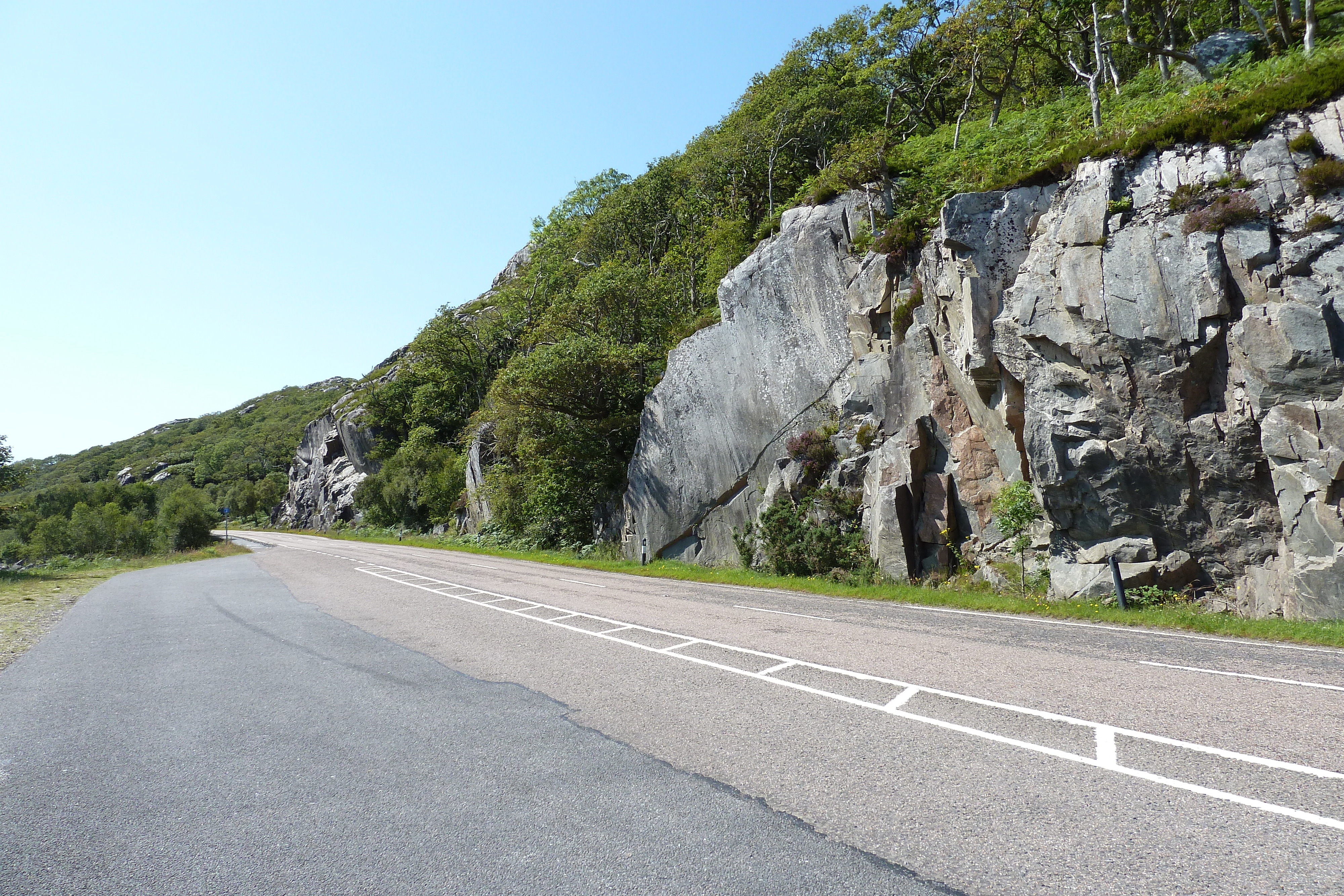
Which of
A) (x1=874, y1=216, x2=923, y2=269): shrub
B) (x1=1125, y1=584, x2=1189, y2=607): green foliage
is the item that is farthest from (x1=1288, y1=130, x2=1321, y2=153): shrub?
(x1=1125, y1=584, x2=1189, y2=607): green foliage

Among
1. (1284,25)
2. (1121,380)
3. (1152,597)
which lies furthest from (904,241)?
(1284,25)

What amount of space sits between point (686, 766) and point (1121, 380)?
12586 millimetres

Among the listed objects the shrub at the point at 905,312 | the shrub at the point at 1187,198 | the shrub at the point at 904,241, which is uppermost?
the shrub at the point at 904,241

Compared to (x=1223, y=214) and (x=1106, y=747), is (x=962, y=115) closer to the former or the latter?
(x=1223, y=214)

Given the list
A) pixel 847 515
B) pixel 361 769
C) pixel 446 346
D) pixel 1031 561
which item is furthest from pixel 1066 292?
pixel 446 346

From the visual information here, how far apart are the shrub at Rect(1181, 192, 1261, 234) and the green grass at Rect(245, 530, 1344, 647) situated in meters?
6.95

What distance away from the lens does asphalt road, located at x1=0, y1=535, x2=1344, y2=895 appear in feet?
11.5

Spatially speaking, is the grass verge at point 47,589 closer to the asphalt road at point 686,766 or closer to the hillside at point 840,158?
the asphalt road at point 686,766

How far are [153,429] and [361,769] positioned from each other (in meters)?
229

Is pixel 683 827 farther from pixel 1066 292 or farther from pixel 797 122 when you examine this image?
pixel 797 122

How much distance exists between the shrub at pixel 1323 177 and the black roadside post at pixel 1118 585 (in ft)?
23.4

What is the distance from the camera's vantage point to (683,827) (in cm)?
395

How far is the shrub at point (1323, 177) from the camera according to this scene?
10.9m

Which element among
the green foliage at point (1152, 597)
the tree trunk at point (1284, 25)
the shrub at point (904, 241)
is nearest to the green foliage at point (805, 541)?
the green foliage at point (1152, 597)
